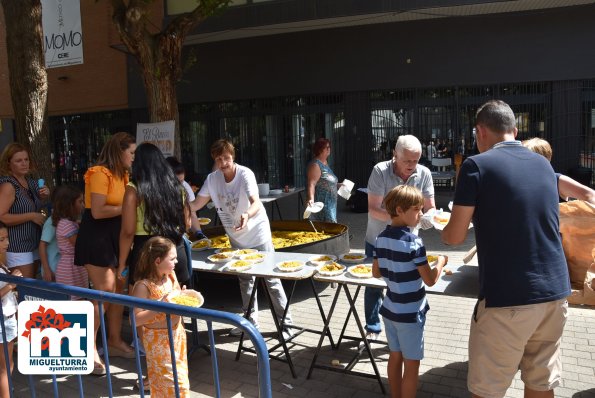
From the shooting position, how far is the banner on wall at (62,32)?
1251 centimetres

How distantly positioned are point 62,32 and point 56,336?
1239 cm

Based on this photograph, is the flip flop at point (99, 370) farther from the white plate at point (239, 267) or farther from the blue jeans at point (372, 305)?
the blue jeans at point (372, 305)

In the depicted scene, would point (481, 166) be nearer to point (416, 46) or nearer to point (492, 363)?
point (492, 363)

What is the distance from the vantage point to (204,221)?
24.1 ft

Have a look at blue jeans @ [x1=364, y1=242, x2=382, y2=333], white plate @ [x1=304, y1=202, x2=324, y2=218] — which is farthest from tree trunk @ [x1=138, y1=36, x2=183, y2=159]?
blue jeans @ [x1=364, y1=242, x2=382, y2=333]

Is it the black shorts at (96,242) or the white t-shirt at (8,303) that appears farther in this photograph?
the black shorts at (96,242)

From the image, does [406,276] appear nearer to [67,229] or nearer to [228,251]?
A: [228,251]

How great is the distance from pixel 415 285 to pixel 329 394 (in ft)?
4.08

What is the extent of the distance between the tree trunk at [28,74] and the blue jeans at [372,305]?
14.7ft

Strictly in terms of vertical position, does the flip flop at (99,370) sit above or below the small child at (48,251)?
below

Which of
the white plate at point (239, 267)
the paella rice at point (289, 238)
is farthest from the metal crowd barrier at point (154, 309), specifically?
the paella rice at point (289, 238)

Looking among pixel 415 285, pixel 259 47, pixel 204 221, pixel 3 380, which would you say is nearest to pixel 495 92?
pixel 259 47

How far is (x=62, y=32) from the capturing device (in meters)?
13.0

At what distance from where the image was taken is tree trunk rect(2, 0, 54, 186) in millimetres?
6285
